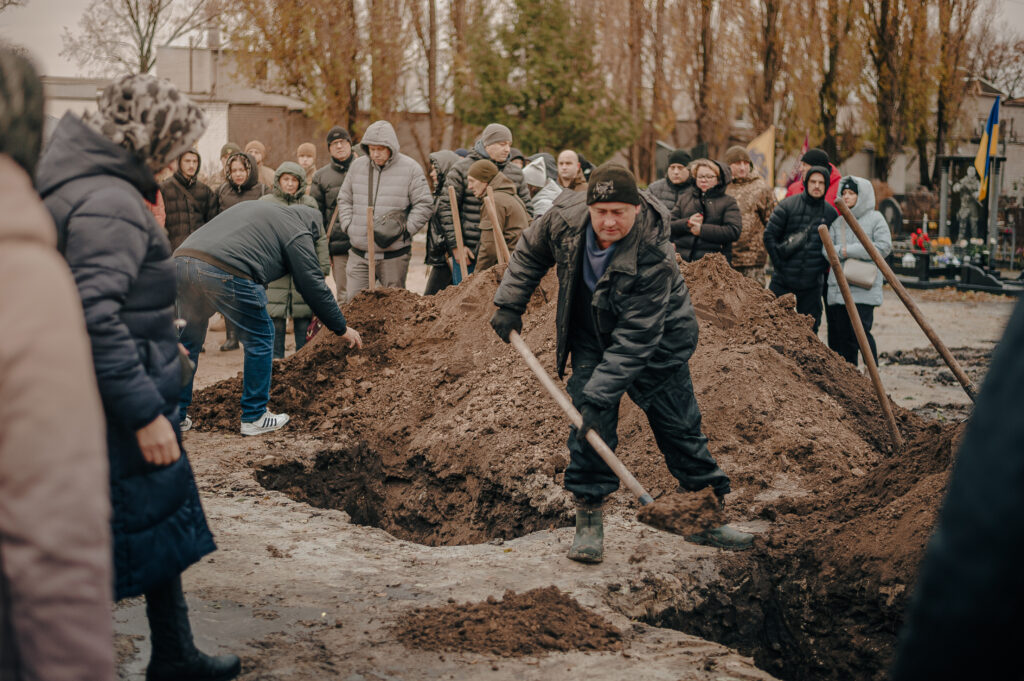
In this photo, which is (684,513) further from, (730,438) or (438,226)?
(438,226)

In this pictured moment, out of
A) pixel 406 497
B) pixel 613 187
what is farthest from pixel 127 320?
pixel 406 497

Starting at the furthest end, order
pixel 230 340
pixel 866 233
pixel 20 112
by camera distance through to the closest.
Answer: pixel 230 340
pixel 866 233
pixel 20 112

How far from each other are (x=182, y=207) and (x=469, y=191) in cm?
276


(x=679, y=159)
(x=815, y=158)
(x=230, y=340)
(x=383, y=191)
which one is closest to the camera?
(x=815, y=158)

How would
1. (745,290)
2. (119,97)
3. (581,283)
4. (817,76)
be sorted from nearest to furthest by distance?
(119,97) → (581,283) → (745,290) → (817,76)

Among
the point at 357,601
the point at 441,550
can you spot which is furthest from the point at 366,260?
the point at 357,601

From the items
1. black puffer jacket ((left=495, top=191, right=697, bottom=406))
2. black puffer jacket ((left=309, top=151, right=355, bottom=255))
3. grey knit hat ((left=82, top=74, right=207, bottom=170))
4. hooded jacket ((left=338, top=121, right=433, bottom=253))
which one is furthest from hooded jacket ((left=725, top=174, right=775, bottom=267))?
grey knit hat ((left=82, top=74, right=207, bottom=170))

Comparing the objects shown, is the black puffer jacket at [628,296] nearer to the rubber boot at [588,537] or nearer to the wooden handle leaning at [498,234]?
the rubber boot at [588,537]

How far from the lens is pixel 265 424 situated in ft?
22.5

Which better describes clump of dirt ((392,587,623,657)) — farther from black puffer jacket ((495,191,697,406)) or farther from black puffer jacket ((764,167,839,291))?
→ black puffer jacket ((764,167,839,291))

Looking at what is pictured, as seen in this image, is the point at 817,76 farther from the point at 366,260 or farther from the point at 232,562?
the point at 232,562

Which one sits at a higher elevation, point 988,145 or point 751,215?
point 988,145

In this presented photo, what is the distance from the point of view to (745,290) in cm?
741

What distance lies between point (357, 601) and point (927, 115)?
105 feet
